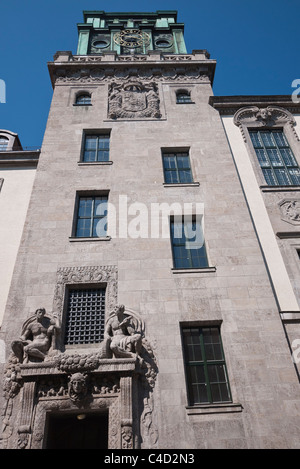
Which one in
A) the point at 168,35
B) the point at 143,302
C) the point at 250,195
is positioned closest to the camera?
the point at 143,302

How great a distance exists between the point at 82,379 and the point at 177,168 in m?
11.6

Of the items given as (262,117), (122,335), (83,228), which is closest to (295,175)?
(262,117)

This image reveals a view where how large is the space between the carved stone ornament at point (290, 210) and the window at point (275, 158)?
4.46ft

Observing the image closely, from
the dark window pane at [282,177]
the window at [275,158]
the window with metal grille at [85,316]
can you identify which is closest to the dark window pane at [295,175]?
the window at [275,158]

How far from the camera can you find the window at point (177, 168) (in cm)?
1849

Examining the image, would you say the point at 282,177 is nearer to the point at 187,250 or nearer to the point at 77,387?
the point at 187,250

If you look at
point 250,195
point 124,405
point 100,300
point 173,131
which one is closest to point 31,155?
point 173,131

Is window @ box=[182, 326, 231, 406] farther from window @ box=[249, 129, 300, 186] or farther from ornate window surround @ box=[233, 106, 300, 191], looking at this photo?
ornate window surround @ box=[233, 106, 300, 191]

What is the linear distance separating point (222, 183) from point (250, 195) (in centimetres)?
146

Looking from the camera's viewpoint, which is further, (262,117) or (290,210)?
(262,117)

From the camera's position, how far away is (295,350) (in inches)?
503

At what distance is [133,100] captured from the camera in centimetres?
2230
